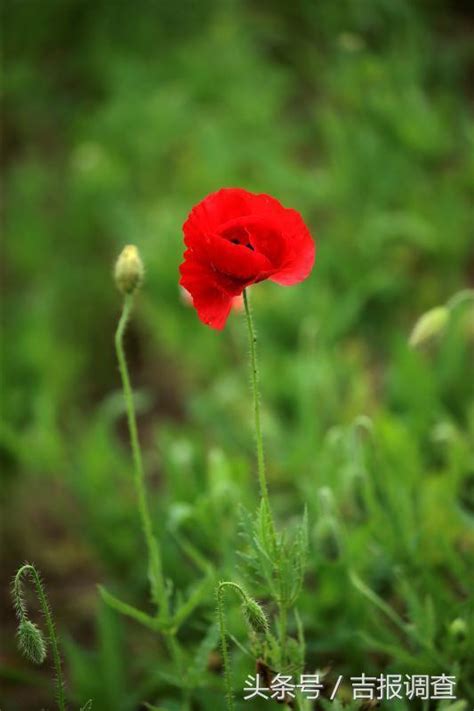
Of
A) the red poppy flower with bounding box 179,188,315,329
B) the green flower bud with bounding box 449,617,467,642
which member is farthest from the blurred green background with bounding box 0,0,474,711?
the red poppy flower with bounding box 179,188,315,329

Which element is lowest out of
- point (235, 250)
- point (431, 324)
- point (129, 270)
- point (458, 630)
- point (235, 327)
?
point (458, 630)

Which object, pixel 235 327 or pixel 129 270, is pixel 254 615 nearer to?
pixel 129 270

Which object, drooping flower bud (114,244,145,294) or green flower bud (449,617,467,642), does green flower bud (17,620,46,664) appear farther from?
green flower bud (449,617,467,642)

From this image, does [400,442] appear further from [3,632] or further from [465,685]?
[3,632]

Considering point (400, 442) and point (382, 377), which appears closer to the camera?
point (400, 442)

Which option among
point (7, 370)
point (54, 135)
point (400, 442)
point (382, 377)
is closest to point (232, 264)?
point (400, 442)

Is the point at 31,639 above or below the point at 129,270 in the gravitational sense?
below

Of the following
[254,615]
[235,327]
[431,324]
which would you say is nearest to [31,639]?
[254,615]
